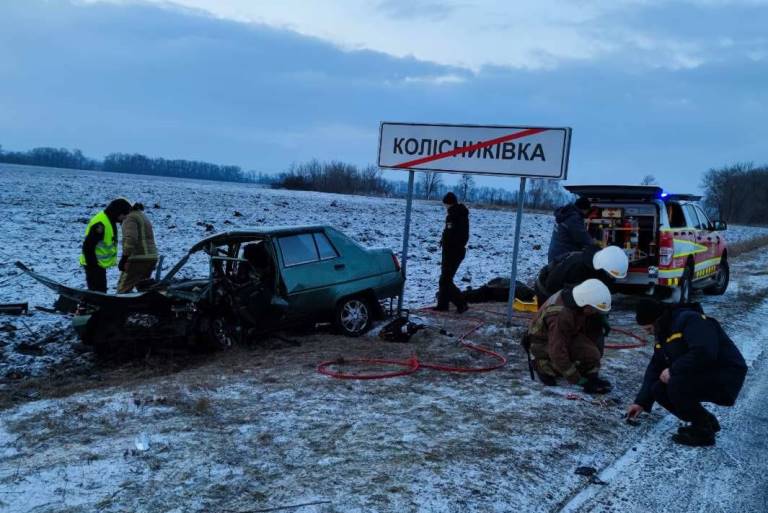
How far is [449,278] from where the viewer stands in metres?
10.0

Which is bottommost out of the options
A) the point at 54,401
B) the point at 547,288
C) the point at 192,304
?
the point at 54,401

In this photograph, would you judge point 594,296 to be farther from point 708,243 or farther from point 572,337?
point 708,243

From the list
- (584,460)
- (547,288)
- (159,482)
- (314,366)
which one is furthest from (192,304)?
(584,460)

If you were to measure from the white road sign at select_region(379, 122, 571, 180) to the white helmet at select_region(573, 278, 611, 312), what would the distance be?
304 centimetres

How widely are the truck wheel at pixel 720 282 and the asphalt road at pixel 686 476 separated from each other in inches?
367

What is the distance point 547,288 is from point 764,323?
4.78 meters

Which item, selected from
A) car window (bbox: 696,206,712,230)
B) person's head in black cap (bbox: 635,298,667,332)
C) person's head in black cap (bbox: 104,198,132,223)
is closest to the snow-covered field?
person's head in black cap (bbox: 635,298,667,332)

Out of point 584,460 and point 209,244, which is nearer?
point 584,460

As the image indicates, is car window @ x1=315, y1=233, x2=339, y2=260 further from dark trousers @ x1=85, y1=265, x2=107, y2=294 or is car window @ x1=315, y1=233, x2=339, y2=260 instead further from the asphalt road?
the asphalt road

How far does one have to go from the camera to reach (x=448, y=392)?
5.92 metres

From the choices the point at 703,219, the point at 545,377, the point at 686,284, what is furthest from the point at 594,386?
the point at 703,219

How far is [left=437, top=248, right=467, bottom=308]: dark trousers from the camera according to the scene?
9.81 meters

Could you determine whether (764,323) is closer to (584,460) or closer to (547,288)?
(547,288)

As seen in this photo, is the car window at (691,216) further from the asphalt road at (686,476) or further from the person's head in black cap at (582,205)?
the asphalt road at (686,476)
